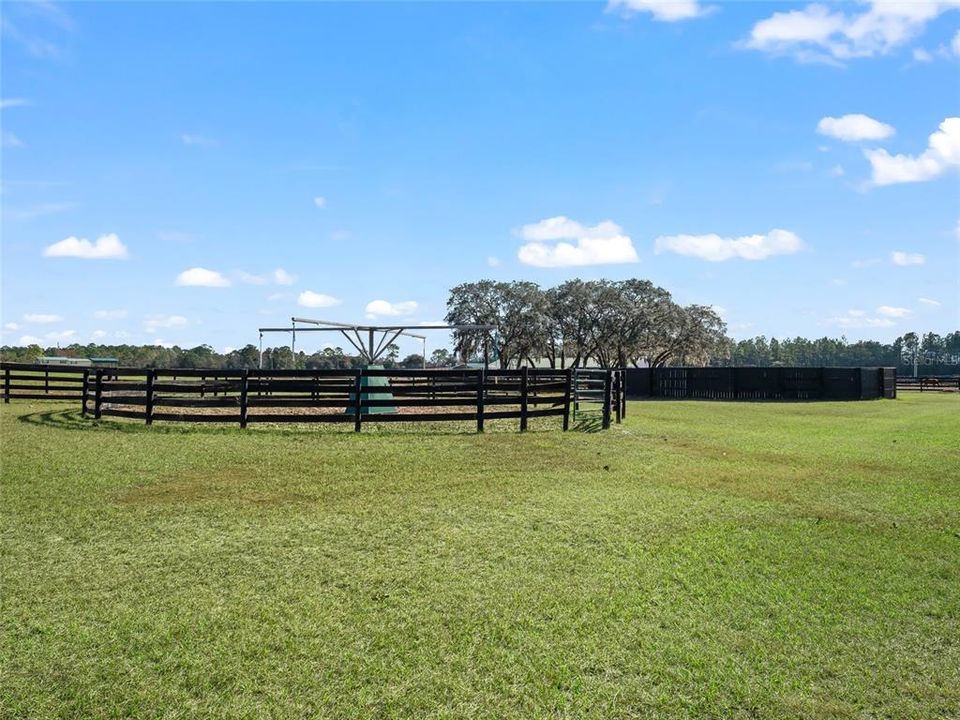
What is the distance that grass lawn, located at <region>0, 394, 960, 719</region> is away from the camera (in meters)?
3.20

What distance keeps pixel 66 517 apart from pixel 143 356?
258 ft

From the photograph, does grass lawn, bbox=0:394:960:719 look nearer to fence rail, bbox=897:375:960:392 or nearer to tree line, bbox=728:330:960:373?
fence rail, bbox=897:375:960:392

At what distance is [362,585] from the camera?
452 centimetres

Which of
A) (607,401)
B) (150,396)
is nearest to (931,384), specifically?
(607,401)

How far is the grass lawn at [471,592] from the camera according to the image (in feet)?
10.5

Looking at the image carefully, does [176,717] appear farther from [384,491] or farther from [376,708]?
→ [384,491]

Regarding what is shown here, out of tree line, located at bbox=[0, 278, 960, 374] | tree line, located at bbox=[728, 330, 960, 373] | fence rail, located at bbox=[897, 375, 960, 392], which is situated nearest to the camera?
fence rail, located at bbox=[897, 375, 960, 392]

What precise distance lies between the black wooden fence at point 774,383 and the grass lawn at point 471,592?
2782 centimetres

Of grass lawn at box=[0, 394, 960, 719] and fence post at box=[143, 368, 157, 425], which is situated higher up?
fence post at box=[143, 368, 157, 425]

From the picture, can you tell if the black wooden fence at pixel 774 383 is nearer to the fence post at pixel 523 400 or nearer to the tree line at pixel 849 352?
the fence post at pixel 523 400

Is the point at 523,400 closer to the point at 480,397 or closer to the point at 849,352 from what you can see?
the point at 480,397

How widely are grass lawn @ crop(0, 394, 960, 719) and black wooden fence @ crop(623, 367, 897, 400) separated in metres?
27.8

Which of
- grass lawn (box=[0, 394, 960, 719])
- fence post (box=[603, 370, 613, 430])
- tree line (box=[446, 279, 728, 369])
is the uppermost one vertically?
tree line (box=[446, 279, 728, 369])

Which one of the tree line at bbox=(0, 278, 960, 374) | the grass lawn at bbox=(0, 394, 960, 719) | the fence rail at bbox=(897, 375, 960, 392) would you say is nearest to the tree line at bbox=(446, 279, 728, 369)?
the tree line at bbox=(0, 278, 960, 374)
